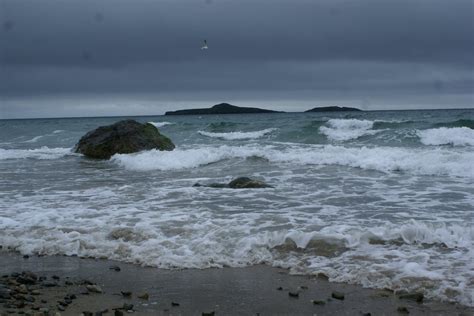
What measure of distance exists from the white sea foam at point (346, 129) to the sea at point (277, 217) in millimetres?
11379

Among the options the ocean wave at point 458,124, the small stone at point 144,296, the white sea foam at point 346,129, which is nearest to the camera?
the small stone at point 144,296

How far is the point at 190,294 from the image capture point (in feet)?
18.3

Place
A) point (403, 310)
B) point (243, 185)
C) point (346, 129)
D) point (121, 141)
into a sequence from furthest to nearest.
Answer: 1. point (346, 129)
2. point (121, 141)
3. point (243, 185)
4. point (403, 310)

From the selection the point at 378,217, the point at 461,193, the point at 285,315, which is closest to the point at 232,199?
the point at 378,217

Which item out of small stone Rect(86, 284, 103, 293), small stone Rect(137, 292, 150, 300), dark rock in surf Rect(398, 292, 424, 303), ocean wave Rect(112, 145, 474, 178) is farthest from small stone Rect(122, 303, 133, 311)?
ocean wave Rect(112, 145, 474, 178)

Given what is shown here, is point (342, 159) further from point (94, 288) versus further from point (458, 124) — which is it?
point (458, 124)

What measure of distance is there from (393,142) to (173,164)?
12336 mm

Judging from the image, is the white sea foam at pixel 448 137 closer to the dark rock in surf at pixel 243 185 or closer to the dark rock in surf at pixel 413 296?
the dark rock in surf at pixel 243 185

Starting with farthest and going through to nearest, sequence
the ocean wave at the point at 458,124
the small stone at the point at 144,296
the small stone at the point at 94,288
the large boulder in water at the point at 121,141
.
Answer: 1. the ocean wave at the point at 458,124
2. the large boulder in water at the point at 121,141
3. the small stone at the point at 94,288
4. the small stone at the point at 144,296

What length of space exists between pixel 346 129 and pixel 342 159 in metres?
16.2

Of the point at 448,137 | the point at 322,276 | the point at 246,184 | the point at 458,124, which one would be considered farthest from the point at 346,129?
the point at 322,276

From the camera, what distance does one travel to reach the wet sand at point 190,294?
5059 millimetres

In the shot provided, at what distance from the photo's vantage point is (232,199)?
10.6 meters

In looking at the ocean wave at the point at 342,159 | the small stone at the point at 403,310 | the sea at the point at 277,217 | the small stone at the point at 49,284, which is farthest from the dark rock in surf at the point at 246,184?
the small stone at the point at 403,310
